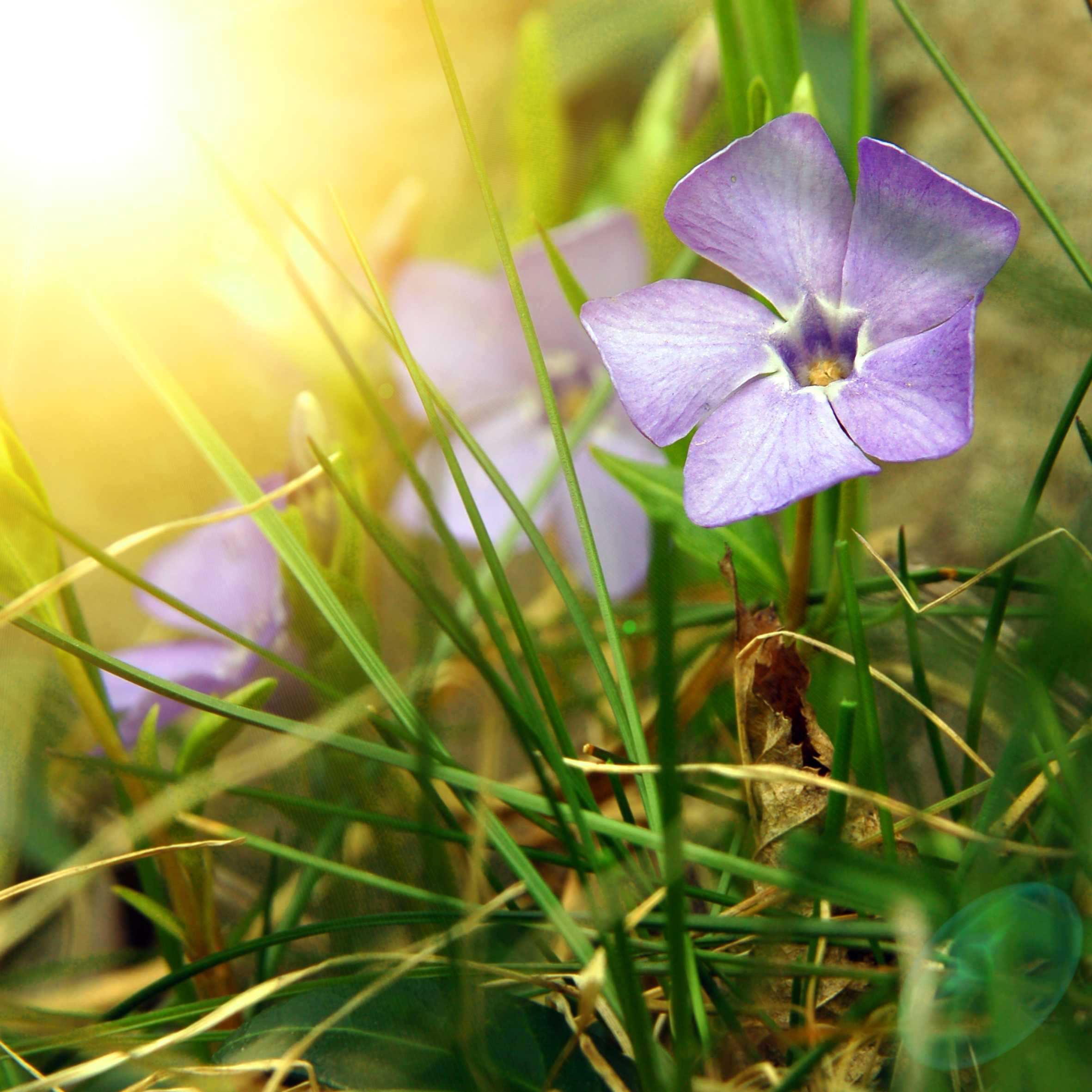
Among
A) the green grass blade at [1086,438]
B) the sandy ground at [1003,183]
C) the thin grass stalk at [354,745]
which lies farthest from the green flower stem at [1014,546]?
the sandy ground at [1003,183]

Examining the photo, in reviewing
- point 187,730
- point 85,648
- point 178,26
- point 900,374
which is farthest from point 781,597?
point 178,26

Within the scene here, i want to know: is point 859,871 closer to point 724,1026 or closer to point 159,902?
point 724,1026

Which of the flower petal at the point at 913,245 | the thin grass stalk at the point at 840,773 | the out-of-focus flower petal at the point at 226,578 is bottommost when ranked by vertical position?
the thin grass stalk at the point at 840,773

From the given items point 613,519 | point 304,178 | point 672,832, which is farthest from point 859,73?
point 304,178

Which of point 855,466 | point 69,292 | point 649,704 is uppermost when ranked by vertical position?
point 69,292

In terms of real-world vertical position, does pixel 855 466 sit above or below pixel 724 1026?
above

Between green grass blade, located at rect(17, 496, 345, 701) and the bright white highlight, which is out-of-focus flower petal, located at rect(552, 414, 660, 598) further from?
the bright white highlight

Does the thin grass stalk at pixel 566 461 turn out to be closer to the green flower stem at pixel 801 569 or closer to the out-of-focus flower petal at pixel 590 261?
the green flower stem at pixel 801 569
